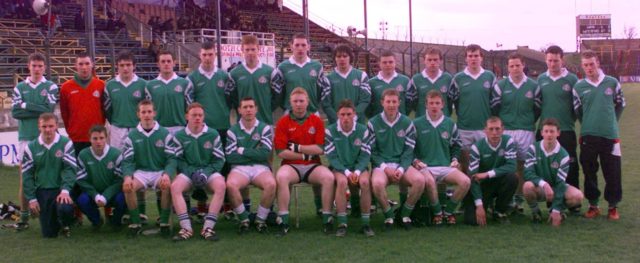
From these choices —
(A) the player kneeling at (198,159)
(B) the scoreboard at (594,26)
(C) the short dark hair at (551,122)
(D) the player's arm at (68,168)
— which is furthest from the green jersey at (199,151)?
(B) the scoreboard at (594,26)

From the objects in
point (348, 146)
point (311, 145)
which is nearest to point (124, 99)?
point (311, 145)

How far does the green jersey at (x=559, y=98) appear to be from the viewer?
6602 millimetres

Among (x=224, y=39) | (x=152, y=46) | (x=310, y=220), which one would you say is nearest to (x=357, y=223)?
(x=310, y=220)

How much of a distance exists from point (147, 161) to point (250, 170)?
965 mm

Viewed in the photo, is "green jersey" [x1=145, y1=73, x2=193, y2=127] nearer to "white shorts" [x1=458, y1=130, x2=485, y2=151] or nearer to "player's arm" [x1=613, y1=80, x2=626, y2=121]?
"white shorts" [x1=458, y1=130, x2=485, y2=151]

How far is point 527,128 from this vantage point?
6688mm

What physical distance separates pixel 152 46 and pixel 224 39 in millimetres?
3048

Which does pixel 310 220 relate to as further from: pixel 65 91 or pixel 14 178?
pixel 14 178

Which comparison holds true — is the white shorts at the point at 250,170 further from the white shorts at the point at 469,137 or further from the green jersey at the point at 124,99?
the white shorts at the point at 469,137

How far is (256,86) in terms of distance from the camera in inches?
265

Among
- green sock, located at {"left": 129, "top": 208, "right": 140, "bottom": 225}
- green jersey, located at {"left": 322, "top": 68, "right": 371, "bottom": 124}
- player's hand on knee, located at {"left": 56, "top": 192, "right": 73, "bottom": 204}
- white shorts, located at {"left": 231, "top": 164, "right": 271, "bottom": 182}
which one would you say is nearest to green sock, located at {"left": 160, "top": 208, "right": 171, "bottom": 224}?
green sock, located at {"left": 129, "top": 208, "right": 140, "bottom": 225}

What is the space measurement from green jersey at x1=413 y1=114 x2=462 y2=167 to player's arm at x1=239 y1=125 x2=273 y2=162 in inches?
56.2

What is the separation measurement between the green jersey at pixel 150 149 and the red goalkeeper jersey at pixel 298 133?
1004mm

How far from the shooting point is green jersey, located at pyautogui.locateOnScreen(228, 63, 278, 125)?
6719 millimetres
